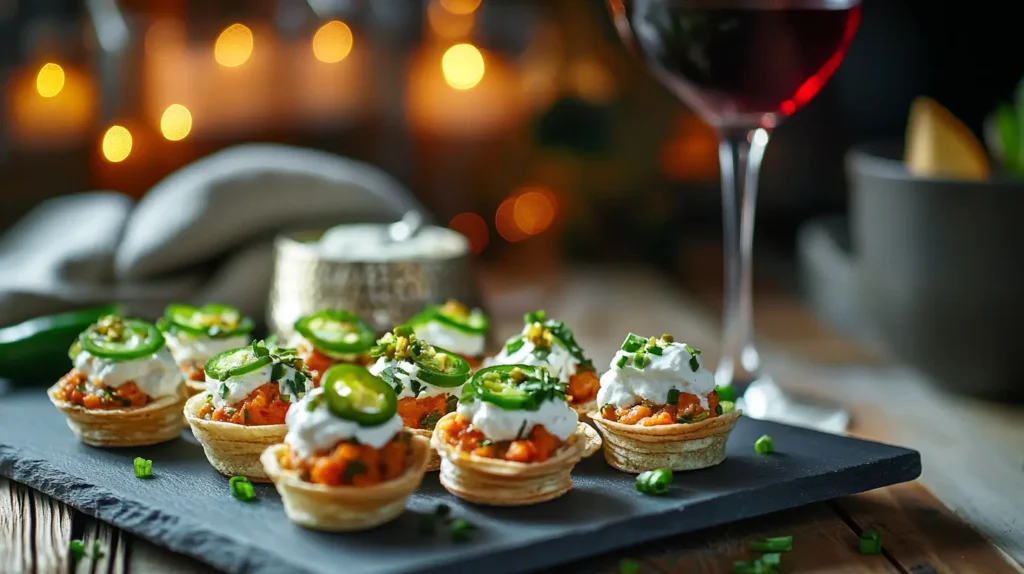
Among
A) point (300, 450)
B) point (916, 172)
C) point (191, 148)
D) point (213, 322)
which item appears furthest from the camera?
point (191, 148)

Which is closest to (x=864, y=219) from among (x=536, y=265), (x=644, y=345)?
(x=644, y=345)

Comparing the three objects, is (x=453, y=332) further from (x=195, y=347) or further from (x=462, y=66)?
(x=462, y=66)

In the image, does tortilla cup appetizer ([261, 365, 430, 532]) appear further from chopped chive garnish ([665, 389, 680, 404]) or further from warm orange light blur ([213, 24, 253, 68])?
warm orange light blur ([213, 24, 253, 68])

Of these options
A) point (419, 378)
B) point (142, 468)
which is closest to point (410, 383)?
point (419, 378)

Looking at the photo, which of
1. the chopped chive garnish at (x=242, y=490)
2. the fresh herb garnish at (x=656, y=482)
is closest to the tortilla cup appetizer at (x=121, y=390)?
the chopped chive garnish at (x=242, y=490)

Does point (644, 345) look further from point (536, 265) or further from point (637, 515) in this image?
point (536, 265)
